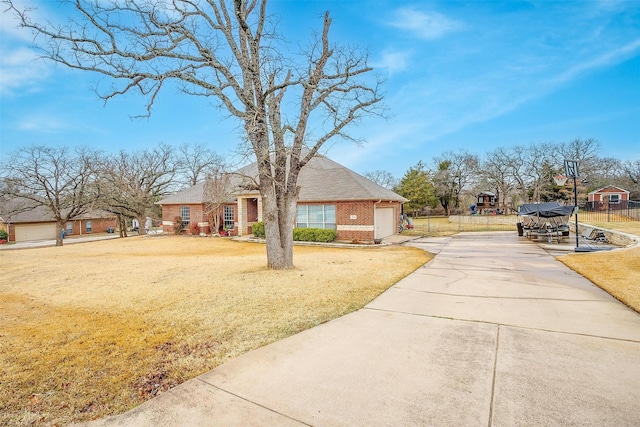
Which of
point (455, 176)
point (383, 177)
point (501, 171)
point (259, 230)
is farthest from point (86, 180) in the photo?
point (501, 171)

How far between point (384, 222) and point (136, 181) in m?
25.1

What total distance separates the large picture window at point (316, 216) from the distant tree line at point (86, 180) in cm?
677

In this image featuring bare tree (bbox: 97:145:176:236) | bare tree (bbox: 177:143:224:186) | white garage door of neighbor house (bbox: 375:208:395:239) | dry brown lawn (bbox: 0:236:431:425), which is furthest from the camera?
bare tree (bbox: 177:143:224:186)

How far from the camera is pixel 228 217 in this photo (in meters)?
24.3

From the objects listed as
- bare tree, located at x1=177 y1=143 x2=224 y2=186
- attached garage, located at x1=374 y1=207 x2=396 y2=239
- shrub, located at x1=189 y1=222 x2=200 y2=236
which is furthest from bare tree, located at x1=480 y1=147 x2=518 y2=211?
shrub, located at x1=189 y1=222 x2=200 y2=236

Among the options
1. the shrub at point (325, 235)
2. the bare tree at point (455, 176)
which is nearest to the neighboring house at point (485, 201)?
the bare tree at point (455, 176)

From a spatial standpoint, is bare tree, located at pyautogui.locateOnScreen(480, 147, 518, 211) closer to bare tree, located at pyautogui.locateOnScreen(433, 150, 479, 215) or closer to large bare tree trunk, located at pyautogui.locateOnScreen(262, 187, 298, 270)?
bare tree, located at pyautogui.locateOnScreen(433, 150, 479, 215)

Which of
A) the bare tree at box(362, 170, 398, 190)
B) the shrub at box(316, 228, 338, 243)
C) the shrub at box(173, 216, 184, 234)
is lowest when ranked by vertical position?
the shrub at box(316, 228, 338, 243)

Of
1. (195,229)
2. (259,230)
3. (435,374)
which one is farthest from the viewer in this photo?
(195,229)

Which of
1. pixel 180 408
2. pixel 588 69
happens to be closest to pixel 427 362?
pixel 180 408

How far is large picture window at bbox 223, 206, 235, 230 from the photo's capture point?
24.1 meters

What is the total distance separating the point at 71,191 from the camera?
84.7 feet

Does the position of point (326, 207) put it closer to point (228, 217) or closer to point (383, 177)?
point (228, 217)

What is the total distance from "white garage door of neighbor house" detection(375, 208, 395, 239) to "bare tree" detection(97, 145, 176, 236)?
22.4 metres
